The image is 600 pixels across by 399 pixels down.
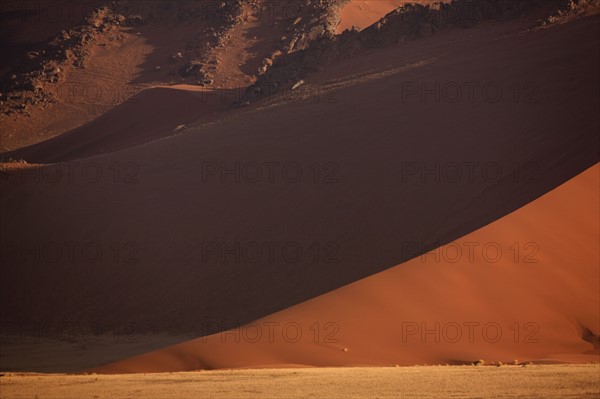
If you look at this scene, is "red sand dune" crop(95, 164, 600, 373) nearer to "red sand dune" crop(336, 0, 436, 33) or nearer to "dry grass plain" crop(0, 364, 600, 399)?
"dry grass plain" crop(0, 364, 600, 399)

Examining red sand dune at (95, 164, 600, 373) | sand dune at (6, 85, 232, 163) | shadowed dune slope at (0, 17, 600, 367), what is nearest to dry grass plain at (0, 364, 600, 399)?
red sand dune at (95, 164, 600, 373)

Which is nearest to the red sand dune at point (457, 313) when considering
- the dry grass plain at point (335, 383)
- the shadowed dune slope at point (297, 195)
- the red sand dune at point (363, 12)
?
the shadowed dune slope at point (297, 195)

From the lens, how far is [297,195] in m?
17.9

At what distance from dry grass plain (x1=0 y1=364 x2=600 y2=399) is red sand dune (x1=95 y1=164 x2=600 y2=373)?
0.87 m

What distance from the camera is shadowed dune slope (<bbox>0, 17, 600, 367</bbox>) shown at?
598 inches

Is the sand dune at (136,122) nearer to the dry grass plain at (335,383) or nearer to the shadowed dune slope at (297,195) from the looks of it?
the shadowed dune slope at (297,195)

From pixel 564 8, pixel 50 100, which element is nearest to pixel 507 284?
pixel 564 8

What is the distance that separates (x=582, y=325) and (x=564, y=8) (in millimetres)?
16447

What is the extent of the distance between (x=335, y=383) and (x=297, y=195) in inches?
350

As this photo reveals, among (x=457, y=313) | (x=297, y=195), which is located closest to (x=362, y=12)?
(x=297, y=195)

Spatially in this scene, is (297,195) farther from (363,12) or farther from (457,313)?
(363,12)

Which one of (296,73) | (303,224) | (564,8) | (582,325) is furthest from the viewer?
(296,73)

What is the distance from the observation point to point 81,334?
50.3 feet

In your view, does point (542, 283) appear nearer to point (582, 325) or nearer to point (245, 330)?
point (582, 325)
